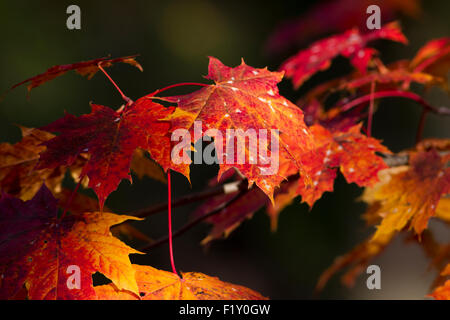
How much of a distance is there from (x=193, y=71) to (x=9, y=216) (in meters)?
2.90

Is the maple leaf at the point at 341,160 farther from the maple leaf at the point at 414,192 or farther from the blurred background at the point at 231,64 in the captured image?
the blurred background at the point at 231,64

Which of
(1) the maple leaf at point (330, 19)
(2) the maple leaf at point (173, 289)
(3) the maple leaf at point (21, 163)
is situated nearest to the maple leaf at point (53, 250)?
(2) the maple leaf at point (173, 289)

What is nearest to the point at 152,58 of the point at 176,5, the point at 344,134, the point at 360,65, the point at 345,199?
the point at 176,5

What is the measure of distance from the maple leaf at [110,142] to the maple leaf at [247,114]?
0.03 meters

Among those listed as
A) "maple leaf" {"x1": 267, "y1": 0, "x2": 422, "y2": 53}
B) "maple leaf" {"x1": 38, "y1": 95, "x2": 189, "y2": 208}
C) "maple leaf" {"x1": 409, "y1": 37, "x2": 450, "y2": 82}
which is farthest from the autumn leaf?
"maple leaf" {"x1": 267, "y1": 0, "x2": 422, "y2": 53}

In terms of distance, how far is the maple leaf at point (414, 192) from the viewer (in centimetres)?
65

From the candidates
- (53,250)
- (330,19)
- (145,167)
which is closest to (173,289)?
(53,250)

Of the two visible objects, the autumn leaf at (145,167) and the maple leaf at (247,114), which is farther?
the autumn leaf at (145,167)

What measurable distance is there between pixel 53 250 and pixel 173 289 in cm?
16

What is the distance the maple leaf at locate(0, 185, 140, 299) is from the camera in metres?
0.51

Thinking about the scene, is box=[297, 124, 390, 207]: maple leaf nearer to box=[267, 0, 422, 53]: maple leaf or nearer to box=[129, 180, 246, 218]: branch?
box=[129, 180, 246, 218]: branch

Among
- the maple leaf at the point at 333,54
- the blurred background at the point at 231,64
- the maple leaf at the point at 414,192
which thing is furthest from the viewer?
the blurred background at the point at 231,64

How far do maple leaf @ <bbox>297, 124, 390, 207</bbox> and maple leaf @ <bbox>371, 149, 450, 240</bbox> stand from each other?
0.06m

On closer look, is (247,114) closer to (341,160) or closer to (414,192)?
(341,160)
